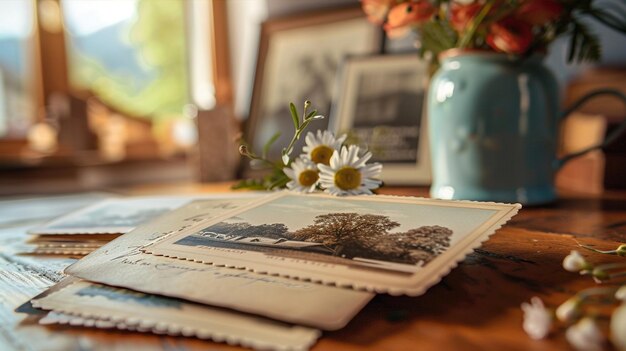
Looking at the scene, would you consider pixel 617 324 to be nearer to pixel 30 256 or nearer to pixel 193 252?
pixel 193 252

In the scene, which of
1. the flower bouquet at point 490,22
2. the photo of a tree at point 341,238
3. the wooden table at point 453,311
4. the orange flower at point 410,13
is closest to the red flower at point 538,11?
the flower bouquet at point 490,22

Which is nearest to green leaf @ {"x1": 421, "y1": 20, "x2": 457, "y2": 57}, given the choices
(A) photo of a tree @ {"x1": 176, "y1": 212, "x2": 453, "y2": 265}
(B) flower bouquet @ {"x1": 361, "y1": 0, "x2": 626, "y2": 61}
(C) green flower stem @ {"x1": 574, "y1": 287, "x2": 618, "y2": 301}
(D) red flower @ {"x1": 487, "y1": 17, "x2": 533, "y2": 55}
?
(B) flower bouquet @ {"x1": 361, "y1": 0, "x2": 626, "y2": 61}

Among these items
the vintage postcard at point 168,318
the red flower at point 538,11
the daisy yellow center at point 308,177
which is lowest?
the vintage postcard at point 168,318

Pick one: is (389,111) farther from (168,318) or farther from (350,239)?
(168,318)

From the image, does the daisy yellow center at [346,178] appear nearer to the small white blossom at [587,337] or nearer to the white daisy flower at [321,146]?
the white daisy flower at [321,146]

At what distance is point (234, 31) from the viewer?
8.61 feet

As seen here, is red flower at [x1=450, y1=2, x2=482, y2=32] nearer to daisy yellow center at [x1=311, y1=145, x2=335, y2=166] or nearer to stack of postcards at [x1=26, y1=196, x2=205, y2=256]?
daisy yellow center at [x1=311, y1=145, x2=335, y2=166]

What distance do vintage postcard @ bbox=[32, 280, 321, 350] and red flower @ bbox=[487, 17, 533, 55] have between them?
0.58 m

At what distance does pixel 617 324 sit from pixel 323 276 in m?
0.19

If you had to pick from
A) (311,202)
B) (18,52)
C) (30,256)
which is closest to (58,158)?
(18,52)

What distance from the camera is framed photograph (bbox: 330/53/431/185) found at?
1112 mm

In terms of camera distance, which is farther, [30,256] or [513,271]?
[30,256]

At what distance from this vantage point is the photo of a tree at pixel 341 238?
42cm

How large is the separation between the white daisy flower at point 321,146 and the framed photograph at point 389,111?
453 mm
